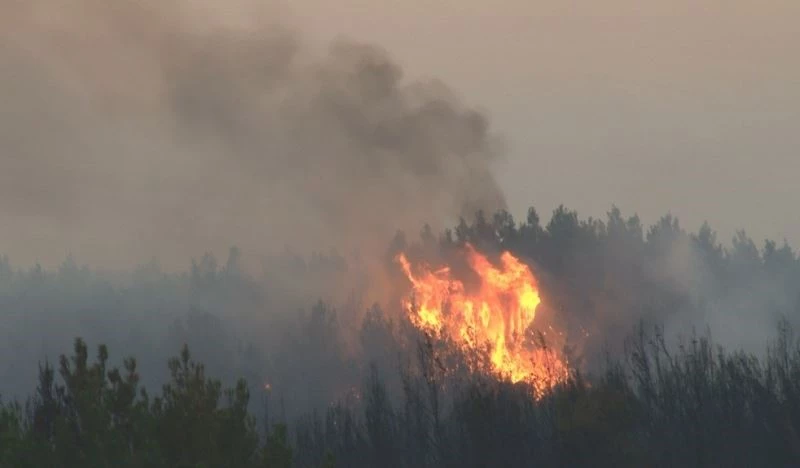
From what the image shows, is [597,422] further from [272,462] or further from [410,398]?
[272,462]

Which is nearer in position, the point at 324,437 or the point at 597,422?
the point at 597,422

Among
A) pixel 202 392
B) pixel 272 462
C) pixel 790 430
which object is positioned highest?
pixel 790 430

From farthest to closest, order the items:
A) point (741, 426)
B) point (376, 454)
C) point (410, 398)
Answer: point (410, 398), point (376, 454), point (741, 426)

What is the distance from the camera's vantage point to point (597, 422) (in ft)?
196

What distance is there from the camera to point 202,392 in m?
31.5

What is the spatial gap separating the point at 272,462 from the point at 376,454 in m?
38.4

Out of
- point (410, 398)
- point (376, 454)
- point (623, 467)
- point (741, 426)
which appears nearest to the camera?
point (623, 467)

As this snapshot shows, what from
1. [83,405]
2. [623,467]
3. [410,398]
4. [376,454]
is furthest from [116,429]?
[410,398]

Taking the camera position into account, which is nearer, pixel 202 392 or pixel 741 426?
pixel 202 392

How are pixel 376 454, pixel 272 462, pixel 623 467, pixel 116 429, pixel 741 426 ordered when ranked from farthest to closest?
pixel 376 454, pixel 741 426, pixel 623 467, pixel 116 429, pixel 272 462

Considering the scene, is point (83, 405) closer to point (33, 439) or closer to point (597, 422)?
point (33, 439)

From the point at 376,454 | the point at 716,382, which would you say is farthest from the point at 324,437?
the point at 716,382

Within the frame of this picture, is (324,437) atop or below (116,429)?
atop

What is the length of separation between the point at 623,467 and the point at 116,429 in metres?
31.6
